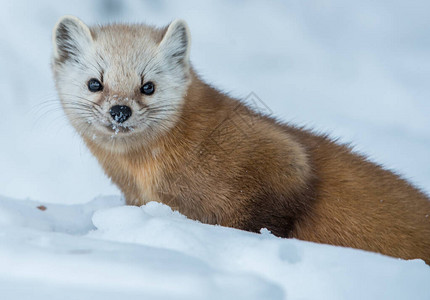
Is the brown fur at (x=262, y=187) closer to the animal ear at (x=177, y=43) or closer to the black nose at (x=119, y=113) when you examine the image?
the animal ear at (x=177, y=43)

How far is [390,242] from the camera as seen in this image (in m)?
5.02

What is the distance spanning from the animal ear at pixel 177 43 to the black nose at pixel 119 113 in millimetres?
778

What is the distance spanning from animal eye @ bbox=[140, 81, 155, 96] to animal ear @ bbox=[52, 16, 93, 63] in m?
0.66

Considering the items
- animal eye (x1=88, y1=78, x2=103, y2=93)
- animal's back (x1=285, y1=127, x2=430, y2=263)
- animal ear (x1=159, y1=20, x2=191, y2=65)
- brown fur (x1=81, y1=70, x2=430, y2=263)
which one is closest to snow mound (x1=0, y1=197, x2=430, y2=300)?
brown fur (x1=81, y1=70, x2=430, y2=263)

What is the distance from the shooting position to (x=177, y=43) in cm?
541

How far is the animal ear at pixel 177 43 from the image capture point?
17.3 feet

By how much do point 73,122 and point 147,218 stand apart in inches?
67.6

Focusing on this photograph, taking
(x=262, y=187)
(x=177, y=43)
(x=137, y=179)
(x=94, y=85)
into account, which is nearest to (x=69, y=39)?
(x=94, y=85)

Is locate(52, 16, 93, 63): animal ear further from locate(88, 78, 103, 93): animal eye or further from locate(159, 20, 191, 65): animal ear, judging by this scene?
locate(159, 20, 191, 65): animal ear

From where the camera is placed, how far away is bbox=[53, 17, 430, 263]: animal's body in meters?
4.91

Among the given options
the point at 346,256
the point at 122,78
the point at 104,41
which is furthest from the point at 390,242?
the point at 104,41

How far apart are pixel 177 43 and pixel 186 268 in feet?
9.26

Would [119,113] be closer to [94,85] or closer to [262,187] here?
[94,85]

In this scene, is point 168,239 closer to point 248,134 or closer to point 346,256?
point 346,256
